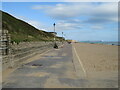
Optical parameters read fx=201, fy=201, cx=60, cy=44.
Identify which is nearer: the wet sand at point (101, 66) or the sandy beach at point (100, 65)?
the wet sand at point (101, 66)

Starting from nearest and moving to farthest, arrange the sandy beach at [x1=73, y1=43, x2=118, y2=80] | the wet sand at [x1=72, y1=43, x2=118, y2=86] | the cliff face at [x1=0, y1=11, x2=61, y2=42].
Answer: the wet sand at [x1=72, y1=43, x2=118, y2=86] < the sandy beach at [x1=73, y1=43, x2=118, y2=80] < the cliff face at [x1=0, y1=11, x2=61, y2=42]

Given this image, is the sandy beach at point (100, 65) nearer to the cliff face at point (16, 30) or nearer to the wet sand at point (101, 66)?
the wet sand at point (101, 66)

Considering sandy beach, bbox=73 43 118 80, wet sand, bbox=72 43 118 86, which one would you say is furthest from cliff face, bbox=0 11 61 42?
wet sand, bbox=72 43 118 86

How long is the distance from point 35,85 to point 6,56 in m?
4.42

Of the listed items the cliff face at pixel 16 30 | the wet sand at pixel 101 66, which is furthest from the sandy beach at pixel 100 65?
→ the cliff face at pixel 16 30

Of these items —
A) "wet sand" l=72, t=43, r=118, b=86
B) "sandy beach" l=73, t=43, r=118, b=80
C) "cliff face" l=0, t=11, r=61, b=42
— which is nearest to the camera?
"wet sand" l=72, t=43, r=118, b=86

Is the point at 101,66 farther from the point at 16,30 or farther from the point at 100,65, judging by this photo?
the point at 16,30

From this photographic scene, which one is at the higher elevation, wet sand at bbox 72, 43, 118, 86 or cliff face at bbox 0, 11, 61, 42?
cliff face at bbox 0, 11, 61, 42

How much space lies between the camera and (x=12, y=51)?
1196cm

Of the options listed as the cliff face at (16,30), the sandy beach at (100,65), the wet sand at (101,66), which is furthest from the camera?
the cliff face at (16,30)

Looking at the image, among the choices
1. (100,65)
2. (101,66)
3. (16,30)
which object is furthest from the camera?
(16,30)

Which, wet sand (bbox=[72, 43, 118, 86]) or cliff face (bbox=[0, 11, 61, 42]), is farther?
cliff face (bbox=[0, 11, 61, 42])

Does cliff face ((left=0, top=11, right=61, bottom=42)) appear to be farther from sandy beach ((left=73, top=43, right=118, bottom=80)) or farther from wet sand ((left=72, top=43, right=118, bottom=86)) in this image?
wet sand ((left=72, top=43, right=118, bottom=86))

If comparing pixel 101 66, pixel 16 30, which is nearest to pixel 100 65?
pixel 101 66
